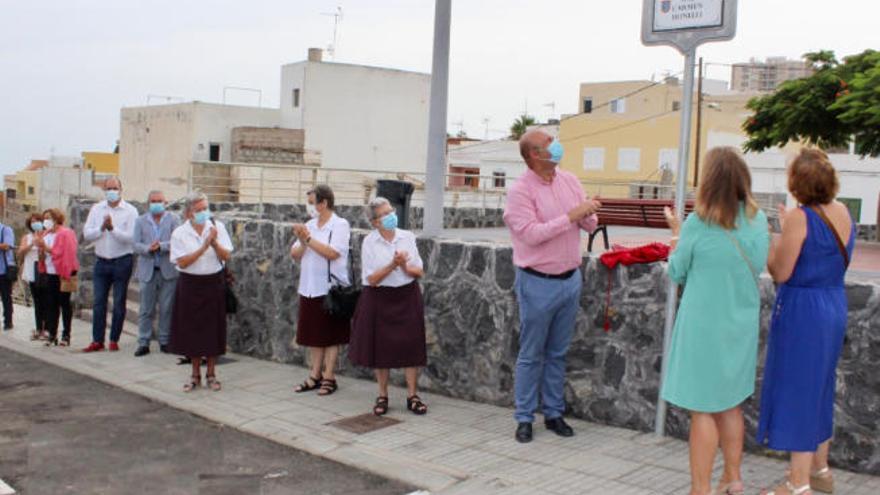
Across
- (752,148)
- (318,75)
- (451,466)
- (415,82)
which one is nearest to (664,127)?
(415,82)

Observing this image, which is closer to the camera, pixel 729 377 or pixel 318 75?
pixel 729 377

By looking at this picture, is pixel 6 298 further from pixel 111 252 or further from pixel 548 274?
pixel 548 274

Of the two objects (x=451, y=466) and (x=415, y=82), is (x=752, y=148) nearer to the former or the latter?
(x=451, y=466)

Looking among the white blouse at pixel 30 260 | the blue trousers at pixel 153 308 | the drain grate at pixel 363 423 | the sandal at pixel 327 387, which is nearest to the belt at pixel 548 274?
the drain grate at pixel 363 423

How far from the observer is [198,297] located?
331 inches

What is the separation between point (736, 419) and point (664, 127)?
43.5 metres

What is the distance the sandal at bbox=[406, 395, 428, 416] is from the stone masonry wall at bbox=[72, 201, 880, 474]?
1.69 feet

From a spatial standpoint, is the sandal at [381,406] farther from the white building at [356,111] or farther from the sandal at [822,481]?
the white building at [356,111]

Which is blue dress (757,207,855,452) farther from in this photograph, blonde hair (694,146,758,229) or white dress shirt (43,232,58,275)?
white dress shirt (43,232,58,275)

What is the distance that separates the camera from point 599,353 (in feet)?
22.2

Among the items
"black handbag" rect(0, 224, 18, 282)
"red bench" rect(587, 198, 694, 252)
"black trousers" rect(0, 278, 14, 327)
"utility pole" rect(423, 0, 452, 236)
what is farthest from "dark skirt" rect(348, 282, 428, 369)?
"black handbag" rect(0, 224, 18, 282)

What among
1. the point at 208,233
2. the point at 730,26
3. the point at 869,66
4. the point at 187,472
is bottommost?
the point at 187,472

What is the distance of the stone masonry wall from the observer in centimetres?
559

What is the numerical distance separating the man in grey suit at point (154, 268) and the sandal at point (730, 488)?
676 cm
